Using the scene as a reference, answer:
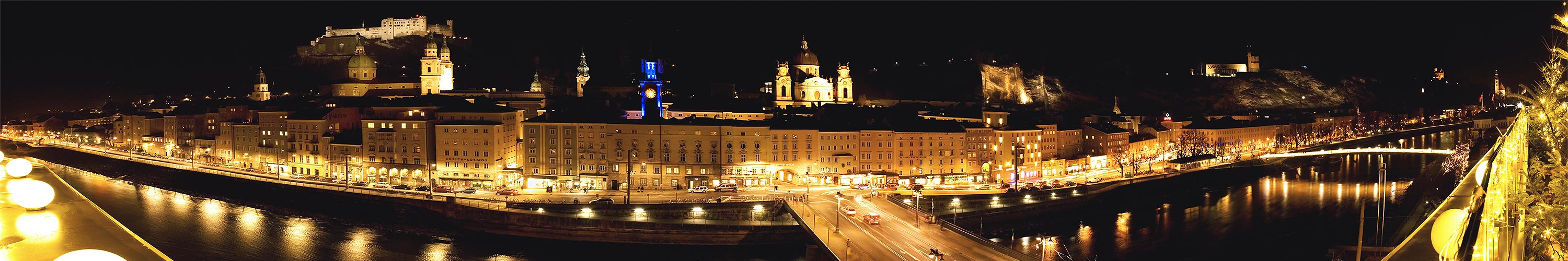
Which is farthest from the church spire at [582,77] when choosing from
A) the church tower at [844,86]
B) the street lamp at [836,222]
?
the street lamp at [836,222]

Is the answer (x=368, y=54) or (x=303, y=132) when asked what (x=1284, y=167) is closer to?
(x=303, y=132)

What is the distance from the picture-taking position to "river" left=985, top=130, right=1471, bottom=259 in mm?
20891

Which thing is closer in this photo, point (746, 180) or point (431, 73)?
point (746, 180)

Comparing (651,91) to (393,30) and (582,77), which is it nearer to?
(582,77)

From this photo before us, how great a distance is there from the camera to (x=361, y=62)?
4172 cm

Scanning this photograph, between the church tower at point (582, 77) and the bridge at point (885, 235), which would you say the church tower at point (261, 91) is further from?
the bridge at point (885, 235)

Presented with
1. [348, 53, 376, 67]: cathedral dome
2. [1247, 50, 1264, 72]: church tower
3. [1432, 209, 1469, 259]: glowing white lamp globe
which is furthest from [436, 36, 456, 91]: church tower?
[1247, 50, 1264, 72]: church tower

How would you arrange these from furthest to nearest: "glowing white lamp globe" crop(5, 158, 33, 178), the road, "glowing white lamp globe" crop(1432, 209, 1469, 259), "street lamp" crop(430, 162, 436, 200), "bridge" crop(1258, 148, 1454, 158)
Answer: "bridge" crop(1258, 148, 1454, 158), "street lamp" crop(430, 162, 436, 200), the road, "glowing white lamp globe" crop(5, 158, 33, 178), "glowing white lamp globe" crop(1432, 209, 1469, 259)

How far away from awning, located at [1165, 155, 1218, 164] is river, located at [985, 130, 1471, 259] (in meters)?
2.37

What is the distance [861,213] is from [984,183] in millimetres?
9485

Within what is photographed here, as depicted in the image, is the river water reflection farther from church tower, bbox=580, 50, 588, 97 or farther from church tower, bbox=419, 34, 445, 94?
church tower, bbox=580, 50, 588, 97

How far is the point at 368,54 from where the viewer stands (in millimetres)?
49719

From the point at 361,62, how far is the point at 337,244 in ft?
70.9

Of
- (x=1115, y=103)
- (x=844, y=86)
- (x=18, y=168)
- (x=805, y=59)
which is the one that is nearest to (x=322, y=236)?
(x=18, y=168)
